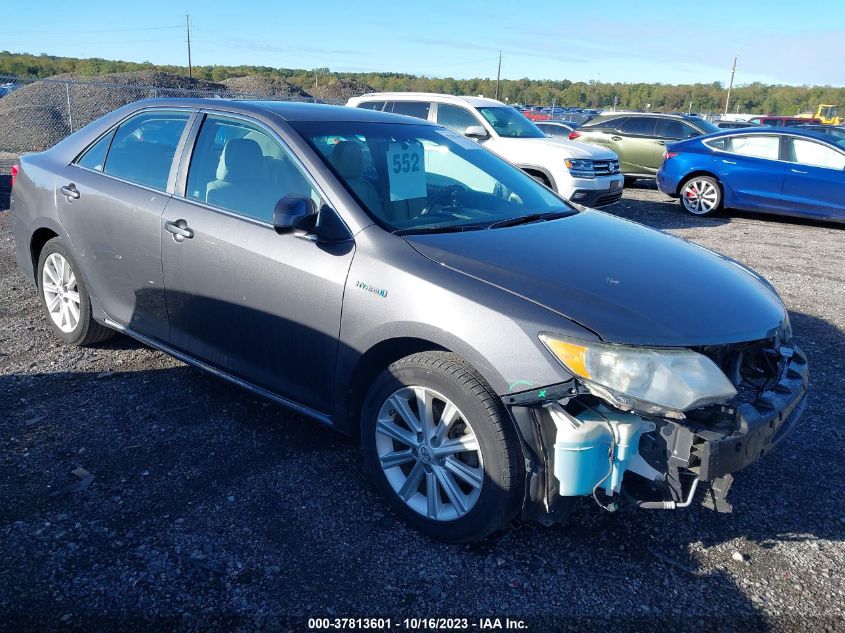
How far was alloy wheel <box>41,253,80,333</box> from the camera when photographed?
15.2 ft

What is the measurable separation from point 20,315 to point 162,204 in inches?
96.9

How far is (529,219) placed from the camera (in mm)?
3664

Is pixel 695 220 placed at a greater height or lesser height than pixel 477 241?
lesser

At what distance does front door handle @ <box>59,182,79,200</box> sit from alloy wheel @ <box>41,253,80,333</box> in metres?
0.45

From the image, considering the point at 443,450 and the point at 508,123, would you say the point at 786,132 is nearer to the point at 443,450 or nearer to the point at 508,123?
the point at 508,123

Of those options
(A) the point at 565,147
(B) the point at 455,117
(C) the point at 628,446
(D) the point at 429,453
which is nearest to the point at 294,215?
(D) the point at 429,453

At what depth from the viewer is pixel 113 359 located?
15.3 feet

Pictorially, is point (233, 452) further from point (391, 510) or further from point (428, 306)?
point (428, 306)

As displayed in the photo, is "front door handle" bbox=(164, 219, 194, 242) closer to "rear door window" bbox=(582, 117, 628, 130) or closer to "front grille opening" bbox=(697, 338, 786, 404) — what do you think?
"front grille opening" bbox=(697, 338, 786, 404)

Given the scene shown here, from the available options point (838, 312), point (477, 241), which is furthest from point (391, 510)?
point (838, 312)

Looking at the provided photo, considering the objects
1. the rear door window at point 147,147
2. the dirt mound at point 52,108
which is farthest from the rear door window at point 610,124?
the rear door window at point 147,147

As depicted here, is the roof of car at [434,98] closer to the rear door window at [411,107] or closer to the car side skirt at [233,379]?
the rear door window at [411,107]

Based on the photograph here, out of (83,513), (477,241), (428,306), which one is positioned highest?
(477,241)

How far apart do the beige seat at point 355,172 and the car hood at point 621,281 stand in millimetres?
319
